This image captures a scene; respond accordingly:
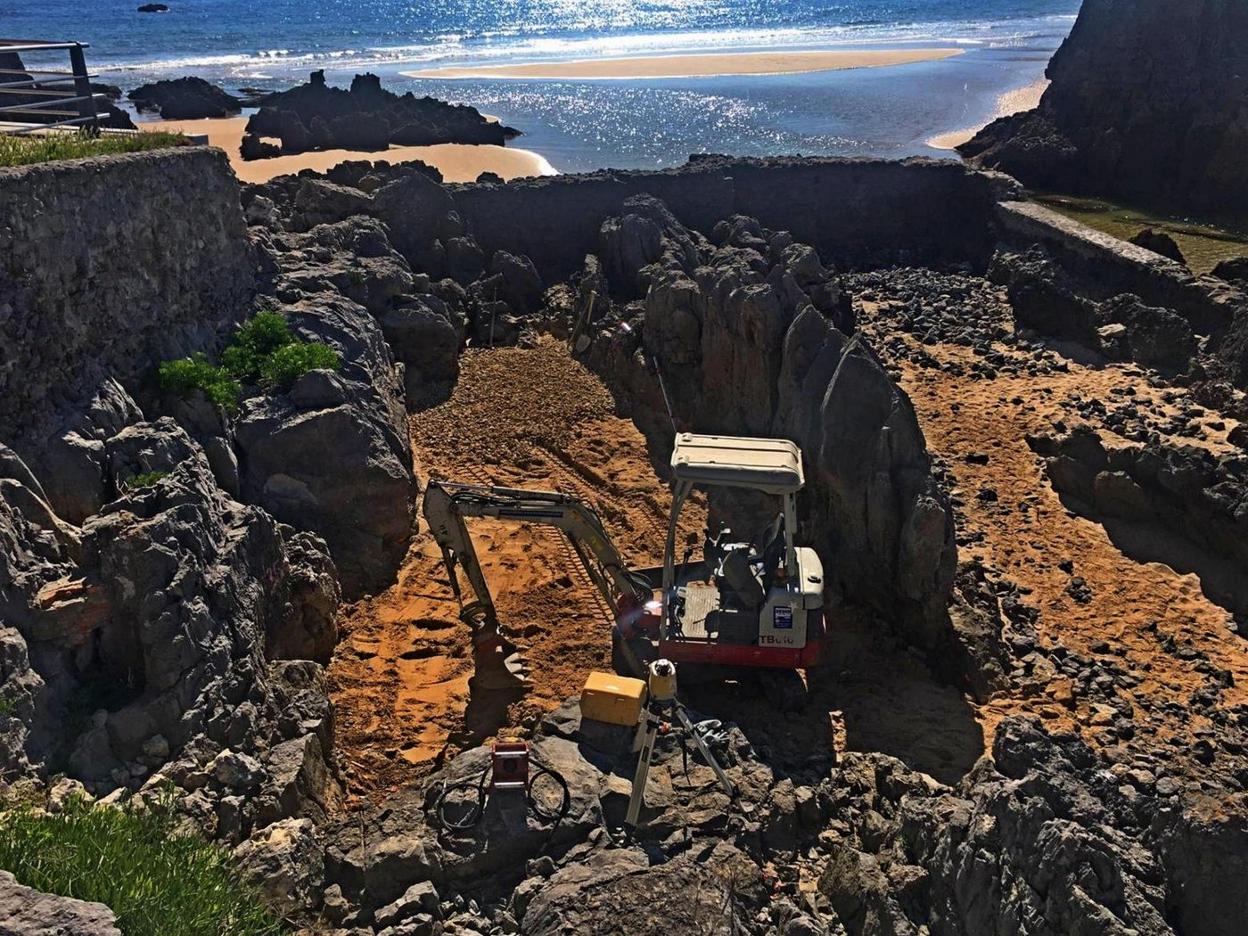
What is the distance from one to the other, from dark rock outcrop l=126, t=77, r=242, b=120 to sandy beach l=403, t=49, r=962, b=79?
16.8 metres

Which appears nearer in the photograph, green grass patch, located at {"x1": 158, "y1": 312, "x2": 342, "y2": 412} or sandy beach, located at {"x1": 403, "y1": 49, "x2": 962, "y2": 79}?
green grass patch, located at {"x1": 158, "y1": 312, "x2": 342, "y2": 412}

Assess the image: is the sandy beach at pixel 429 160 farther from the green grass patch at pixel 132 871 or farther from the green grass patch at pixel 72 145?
the green grass patch at pixel 132 871

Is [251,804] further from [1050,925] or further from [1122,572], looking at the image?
[1122,572]

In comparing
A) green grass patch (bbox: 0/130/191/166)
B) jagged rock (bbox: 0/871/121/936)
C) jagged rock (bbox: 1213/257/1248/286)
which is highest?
green grass patch (bbox: 0/130/191/166)

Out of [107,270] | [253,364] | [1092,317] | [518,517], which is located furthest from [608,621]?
[1092,317]

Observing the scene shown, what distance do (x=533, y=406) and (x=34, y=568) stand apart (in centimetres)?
1109

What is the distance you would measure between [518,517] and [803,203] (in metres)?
22.0

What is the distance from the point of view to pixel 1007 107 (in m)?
53.3

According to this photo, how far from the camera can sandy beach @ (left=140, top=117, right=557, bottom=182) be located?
36.3 m

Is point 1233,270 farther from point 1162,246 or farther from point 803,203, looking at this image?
point 803,203

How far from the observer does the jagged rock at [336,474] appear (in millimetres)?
13617

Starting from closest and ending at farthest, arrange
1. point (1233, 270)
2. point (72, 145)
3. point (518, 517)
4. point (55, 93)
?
point (518, 517)
point (72, 145)
point (55, 93)
point (1233, 270)

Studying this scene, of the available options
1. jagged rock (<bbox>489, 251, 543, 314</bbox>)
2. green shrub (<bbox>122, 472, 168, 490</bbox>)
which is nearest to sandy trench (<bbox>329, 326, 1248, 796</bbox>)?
green shrub (<bbox>122, 472, 168, 490</bbox>)

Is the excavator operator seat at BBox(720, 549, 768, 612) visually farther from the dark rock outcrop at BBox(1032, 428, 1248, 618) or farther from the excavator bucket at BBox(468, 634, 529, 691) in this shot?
the dark rock outcrop at BBox(1032, 428, 1248, 618)
